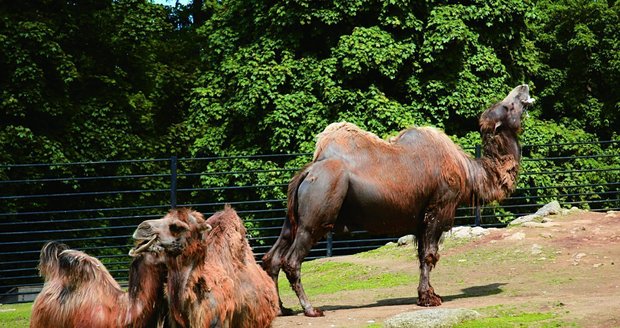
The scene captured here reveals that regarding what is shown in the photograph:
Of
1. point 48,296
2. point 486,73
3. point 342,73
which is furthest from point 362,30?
point 48,296

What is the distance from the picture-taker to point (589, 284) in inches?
405

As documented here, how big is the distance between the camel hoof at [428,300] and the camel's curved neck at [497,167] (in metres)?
1.52

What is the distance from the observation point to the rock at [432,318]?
26.3ft

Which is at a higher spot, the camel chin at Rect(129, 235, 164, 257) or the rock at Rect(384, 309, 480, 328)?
the camel chin at Rect(129, 235, 164, 257)

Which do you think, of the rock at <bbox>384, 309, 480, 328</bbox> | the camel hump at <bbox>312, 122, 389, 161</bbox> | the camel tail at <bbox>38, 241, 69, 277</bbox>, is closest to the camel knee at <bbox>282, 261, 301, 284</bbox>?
the camel hump at <bbox>312, 122, 389, 161</bbox>

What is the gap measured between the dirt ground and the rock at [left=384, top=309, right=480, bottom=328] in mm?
593

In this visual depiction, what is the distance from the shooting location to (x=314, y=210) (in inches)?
388

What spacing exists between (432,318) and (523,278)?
135 inches

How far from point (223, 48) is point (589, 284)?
14658 mm

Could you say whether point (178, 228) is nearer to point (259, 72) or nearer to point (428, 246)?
point (428, 246)

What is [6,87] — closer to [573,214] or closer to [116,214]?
[116,214]

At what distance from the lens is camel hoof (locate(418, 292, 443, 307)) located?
9883 millimetres

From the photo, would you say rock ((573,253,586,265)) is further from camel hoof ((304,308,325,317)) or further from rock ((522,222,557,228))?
camel hoof ((304,308,325,317))

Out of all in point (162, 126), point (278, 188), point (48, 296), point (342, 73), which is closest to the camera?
point (48, 296)
